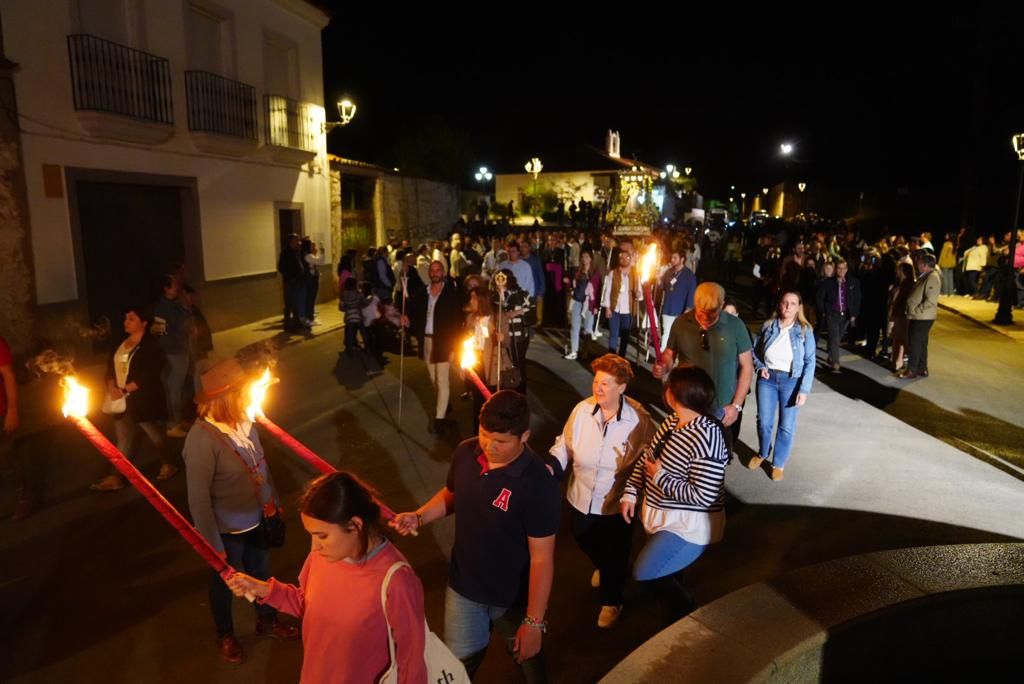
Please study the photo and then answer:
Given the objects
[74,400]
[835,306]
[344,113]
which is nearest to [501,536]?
[74,400]

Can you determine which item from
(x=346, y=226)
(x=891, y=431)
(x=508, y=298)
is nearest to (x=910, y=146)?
(x=346, y=226)

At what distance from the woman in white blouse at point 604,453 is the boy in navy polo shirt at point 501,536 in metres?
0.90

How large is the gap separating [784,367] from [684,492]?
3139 mm

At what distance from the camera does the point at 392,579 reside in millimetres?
2334

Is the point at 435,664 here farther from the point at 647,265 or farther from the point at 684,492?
the point at 647,265

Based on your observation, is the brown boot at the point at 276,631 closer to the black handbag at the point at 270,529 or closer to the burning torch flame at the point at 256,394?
the black handbag at the point at 270,529

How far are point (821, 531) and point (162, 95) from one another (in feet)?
42.3

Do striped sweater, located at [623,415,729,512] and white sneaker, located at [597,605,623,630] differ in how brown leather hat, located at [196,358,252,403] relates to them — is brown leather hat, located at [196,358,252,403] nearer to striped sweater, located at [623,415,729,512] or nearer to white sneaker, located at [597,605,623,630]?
striped sweater, located at [623,415,729,512]

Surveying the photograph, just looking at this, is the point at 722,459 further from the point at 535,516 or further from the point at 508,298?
the point at 508,298

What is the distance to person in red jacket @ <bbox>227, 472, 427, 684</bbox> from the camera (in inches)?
91.7

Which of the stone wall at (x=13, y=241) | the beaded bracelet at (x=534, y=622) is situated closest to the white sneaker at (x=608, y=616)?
the beaded bracelet at (x=534, y=622)

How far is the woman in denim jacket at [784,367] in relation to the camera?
6129 millimetres

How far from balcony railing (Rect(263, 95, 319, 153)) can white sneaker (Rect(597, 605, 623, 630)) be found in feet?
48.1

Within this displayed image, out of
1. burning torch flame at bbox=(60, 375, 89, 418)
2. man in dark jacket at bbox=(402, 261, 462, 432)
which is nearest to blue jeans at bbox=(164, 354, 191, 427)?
man in dark jacket at bbox=(402, 261, 462, 432)
